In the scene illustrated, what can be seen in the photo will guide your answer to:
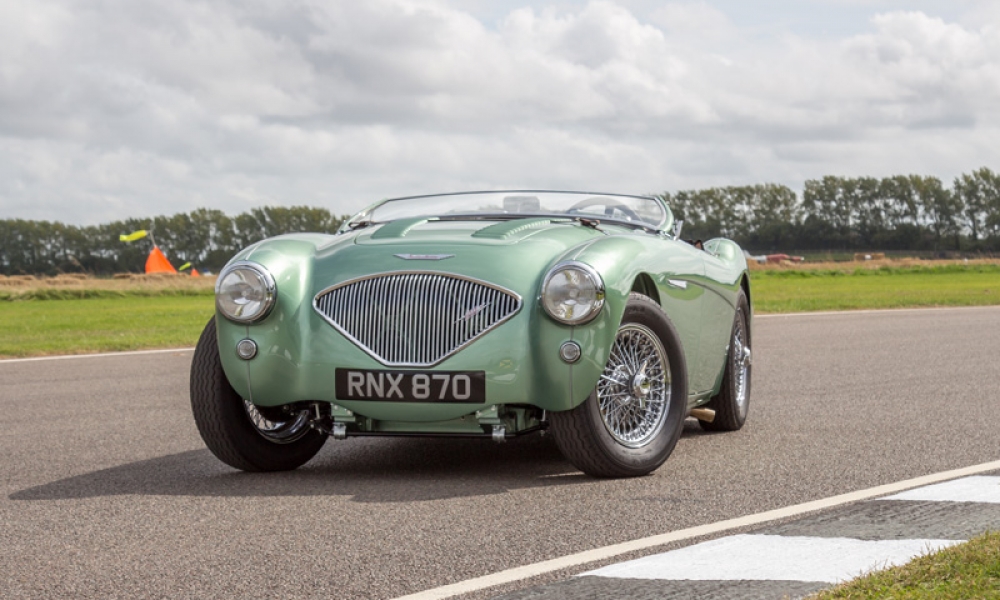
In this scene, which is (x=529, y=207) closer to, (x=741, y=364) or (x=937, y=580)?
(x=741, y=364)

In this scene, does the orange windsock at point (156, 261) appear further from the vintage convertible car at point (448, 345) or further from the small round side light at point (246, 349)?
the small round side light at point (246, 349)

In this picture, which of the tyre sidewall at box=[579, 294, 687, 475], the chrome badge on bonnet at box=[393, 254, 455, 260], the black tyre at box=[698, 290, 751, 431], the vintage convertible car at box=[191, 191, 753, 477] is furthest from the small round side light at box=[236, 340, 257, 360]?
the black tyre at box=[698, 290, 751, 431]

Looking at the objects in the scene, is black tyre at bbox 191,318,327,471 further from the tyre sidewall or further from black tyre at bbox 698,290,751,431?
black tyre at bbox 698,290,751,431

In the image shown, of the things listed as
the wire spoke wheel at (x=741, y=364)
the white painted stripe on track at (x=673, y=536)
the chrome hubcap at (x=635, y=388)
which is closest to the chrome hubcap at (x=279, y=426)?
the chrome hubcap at (x=635, y=388)

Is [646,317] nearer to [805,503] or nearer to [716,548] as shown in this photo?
[805,503]

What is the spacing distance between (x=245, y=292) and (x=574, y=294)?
1.48 metres

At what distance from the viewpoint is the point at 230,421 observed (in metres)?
5.66

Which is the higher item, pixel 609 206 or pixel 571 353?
pixel 609 206

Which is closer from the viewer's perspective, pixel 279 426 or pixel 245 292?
pixel 245 292

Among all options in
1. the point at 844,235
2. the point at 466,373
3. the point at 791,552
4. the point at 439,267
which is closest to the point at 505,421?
the point at 466,373

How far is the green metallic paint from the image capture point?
5211mm

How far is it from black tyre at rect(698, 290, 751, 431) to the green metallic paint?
44.4 inches

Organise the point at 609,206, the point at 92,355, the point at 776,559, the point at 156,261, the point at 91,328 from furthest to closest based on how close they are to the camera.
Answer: the point at 156,261 → the point at 91,328 → the point at 92,355 → the point at 609,206 → the point at 776,559

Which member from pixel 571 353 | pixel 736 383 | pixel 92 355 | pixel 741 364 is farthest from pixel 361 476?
pixel 92 355
